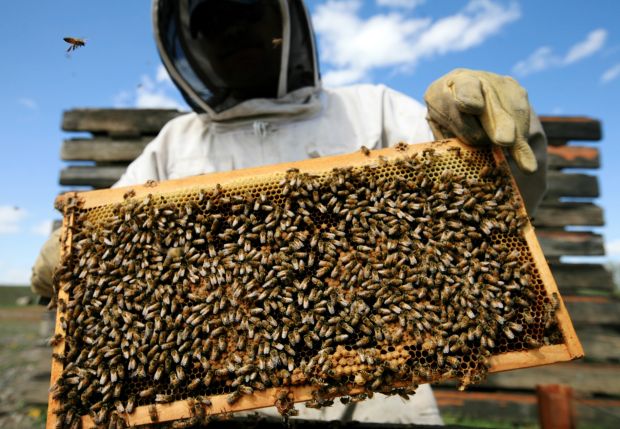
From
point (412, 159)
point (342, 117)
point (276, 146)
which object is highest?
point (342, 117)

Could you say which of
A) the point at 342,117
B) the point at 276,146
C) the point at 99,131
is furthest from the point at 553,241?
the point at 99,131

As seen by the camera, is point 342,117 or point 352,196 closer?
point 352,196

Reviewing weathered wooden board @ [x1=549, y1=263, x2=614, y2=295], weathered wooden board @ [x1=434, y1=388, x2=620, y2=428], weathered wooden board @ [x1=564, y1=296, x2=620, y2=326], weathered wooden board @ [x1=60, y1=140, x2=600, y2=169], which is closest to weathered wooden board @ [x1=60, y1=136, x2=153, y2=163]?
weathered wooden board @ [x1=60, y1=140, x2=600, y2=169]

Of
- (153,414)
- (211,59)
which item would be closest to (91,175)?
(211,59)

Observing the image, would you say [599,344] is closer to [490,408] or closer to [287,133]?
[490,408]

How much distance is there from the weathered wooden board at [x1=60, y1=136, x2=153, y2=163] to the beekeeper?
2437 millimetres

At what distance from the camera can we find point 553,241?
676cm

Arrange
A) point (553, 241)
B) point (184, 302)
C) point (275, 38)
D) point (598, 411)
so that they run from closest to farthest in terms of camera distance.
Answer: point (598, 411) → point (184, 302) → point (275, 38) → point (553, 241)

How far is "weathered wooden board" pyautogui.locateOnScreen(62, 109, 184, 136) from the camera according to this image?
705 cm

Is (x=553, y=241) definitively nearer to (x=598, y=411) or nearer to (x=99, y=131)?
(x=598, y=411)

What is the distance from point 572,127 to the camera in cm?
706

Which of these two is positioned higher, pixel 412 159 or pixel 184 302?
pixel 412 159

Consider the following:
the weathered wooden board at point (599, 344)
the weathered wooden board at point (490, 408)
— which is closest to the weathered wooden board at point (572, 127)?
the weathered wooden board at point (599, 344)

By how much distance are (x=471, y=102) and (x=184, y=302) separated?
7.36 ft
